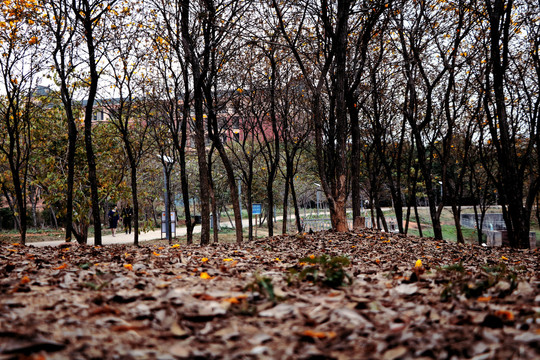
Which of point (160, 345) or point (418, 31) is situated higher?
point (418, 31)

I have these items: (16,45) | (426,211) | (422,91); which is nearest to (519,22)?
(422,91)

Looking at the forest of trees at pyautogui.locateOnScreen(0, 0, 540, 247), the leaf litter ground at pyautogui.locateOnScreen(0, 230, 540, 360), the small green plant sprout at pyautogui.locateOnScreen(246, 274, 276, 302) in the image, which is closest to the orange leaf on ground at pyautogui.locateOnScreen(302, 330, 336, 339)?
the leaf litter ground at pyautogui.locateOnScreen(0, 230, 540, 360)

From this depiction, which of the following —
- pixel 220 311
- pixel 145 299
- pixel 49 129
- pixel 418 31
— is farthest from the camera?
pixel 49 129

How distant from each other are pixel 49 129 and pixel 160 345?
16.5 meters

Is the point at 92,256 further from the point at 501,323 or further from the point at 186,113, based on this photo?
the point at 186,113

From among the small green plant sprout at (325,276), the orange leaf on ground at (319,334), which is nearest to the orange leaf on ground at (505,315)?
the orange leaf on ground at (319,334)

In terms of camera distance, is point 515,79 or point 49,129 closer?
point 515,79

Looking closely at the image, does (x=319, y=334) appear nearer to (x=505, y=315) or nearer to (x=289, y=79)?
(x=505, y=315)

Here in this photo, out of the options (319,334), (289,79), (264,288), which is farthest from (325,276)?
(289,79)

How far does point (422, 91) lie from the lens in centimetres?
1391

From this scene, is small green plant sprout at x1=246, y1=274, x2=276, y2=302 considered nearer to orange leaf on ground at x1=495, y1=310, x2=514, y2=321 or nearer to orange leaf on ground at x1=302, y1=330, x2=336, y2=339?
orange leaf on ground at x1=302, y1=330, x2=336, y2=339

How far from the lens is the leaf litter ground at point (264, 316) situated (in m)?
1.78

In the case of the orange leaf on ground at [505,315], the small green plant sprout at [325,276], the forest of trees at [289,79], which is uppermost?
the forest of trees at [289,79]

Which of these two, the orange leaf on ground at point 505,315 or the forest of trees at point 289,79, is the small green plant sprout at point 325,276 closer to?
the orange leaf on ground at point 505,315
